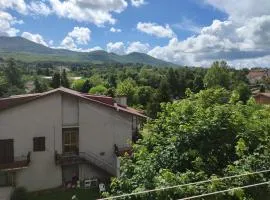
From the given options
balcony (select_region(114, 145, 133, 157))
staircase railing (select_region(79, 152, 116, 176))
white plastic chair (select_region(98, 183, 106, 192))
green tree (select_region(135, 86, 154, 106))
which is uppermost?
green tree (select_region(135, 86, 154, 106))

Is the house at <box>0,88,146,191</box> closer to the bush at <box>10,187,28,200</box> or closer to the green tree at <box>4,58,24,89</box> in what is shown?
the bush at <box>10,187,28,200</box>

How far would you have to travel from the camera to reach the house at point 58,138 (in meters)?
30.3

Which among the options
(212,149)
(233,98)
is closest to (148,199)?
(212,149)

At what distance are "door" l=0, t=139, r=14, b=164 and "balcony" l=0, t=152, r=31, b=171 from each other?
1.01 feet

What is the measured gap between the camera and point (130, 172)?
14.0 metres

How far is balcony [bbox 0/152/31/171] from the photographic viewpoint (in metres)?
29.5

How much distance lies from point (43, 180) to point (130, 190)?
2007cm

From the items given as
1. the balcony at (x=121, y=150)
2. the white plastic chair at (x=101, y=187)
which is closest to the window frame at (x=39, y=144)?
the white plastic chair at (x=101, y=187)

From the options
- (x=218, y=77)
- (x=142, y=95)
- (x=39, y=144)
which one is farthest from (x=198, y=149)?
(x=218, y=77)

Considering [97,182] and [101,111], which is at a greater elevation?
[101,111]

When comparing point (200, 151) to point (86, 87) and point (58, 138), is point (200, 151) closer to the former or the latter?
point (58, 138)

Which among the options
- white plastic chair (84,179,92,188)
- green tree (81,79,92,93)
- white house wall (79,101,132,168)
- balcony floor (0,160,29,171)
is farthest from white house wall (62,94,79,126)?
green tree (81,79,92,93)

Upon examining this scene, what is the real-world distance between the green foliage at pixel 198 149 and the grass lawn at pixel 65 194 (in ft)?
46.9

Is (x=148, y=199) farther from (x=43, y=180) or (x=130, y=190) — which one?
(x=43, y=180)
